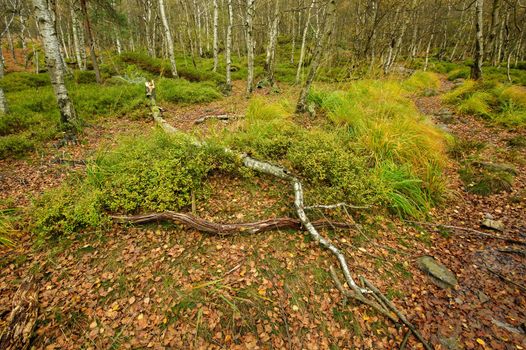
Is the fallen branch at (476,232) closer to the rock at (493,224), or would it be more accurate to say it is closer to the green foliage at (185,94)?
the rock at (493,224)

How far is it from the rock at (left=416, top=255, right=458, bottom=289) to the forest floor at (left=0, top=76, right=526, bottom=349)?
0.27ft

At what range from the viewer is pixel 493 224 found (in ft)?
11.5

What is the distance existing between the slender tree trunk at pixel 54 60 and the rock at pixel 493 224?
28.5 feet

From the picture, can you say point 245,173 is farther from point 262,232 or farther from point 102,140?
point 102,140

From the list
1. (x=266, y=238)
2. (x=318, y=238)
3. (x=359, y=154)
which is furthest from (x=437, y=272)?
(x=359, y=154)

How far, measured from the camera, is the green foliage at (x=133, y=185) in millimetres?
3059

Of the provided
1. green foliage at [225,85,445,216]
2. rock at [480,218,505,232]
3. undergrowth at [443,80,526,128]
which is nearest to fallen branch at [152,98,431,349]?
green foliage at [225,85,445,216]

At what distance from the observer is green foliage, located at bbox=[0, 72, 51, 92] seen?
10.2m

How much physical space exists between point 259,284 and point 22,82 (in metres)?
14.8

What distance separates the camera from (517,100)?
702 cm

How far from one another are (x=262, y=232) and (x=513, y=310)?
2.84 meters

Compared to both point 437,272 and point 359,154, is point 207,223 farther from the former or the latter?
point 359,154

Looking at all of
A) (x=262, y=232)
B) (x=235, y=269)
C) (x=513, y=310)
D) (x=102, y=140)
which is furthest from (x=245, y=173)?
(x=102, y=140)

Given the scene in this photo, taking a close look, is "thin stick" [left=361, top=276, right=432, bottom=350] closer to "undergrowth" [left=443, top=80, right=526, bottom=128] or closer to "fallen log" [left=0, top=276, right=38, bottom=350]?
"fallen log" [left=0, top=276, right=38, bottom=350]
